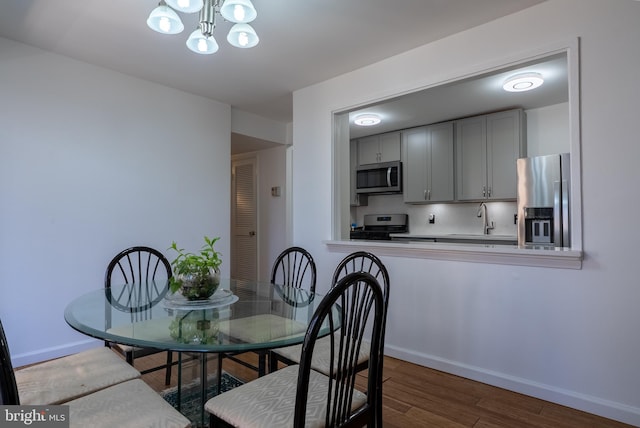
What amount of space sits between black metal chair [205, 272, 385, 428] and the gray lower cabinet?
3393mm

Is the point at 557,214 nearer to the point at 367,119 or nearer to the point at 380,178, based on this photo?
the point at 367,119

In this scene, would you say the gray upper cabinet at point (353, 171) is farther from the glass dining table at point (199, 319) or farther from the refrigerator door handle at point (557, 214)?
the glass dining table at point (199, 319)

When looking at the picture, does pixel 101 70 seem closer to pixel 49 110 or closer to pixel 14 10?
pixel 49 110

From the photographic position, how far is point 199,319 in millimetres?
1546

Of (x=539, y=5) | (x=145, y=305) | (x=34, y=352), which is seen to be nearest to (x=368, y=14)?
(x=539, y=5)

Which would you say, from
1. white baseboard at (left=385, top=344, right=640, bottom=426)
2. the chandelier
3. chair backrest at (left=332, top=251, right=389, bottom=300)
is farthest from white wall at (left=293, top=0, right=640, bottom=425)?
the chandelier

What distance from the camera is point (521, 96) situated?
357 cm

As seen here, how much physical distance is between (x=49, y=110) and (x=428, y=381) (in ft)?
11.3

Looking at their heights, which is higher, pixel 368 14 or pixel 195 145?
pixel 368 14

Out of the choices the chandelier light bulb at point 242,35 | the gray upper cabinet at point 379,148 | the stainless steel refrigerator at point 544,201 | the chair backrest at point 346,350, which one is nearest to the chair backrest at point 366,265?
the chair backrest at point 346,350

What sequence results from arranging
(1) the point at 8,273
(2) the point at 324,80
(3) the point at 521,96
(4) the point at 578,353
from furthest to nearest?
(3) the point at 521,96, (2) the point at 324,80, (1) the point at 8,273, (4) the point at 578,353

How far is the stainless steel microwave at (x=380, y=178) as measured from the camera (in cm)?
482

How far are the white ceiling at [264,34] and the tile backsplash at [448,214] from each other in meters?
2.51

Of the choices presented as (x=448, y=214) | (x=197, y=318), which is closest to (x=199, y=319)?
(x=197, y=318)
